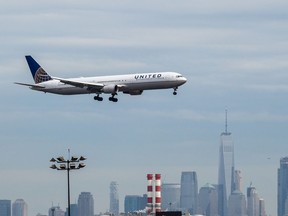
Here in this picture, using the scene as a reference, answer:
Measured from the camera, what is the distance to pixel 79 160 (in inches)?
6781

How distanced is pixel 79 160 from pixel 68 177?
3635 millimetres

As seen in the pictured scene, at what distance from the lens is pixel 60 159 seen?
170 m

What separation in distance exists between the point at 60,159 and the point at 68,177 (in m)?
2.73

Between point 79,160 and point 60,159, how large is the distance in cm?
338

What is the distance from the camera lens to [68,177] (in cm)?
16975
